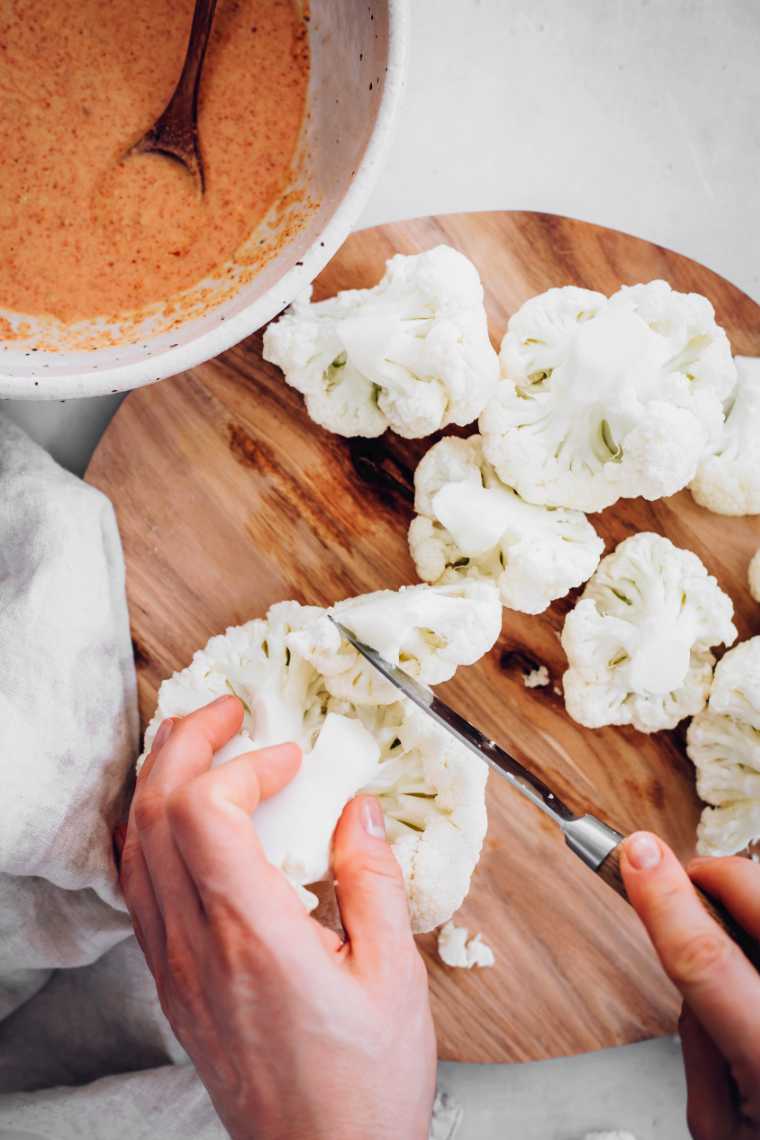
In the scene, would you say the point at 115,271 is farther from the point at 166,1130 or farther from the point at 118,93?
the point at 166,1130

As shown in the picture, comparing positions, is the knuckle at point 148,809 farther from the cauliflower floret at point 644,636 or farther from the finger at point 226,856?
the cauliflower floret at point 644,636

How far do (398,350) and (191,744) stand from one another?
0.63 meters

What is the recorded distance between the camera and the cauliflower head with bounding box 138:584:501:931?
4.32 ft

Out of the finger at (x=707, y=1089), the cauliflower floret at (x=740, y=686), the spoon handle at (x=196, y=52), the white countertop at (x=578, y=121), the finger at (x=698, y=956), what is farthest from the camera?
the white countertop at (x=578, y=121)

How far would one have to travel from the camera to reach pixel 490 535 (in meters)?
1.37

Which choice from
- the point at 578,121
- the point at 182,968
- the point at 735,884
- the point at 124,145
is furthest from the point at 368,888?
the point at 578,121

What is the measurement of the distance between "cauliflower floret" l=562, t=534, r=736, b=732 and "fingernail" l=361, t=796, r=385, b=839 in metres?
0.35

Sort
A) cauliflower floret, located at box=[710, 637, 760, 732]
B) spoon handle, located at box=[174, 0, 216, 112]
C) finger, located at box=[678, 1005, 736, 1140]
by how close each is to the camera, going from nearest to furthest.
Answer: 1. finger, located at box=[678, 1005, 736, 1140]
2. spoon handle, located at box=[174, 0, 216, 112]
3. cauliflower floret, located at box=[710, 637, 760, 732]

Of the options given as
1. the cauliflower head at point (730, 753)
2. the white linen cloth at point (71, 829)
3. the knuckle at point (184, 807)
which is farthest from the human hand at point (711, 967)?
the white linen cloth at point (71, 829)

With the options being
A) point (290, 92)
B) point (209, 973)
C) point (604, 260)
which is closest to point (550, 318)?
point (604, 260)

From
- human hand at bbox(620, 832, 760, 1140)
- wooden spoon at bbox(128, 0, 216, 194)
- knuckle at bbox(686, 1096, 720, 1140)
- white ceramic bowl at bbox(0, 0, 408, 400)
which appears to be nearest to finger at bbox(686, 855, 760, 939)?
human hand at bbox(620, 832, 760, 1140)

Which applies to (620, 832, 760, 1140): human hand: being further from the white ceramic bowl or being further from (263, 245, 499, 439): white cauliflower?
the white ceramic bowl

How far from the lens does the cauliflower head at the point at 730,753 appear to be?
1423mm

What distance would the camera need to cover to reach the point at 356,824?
132cm
